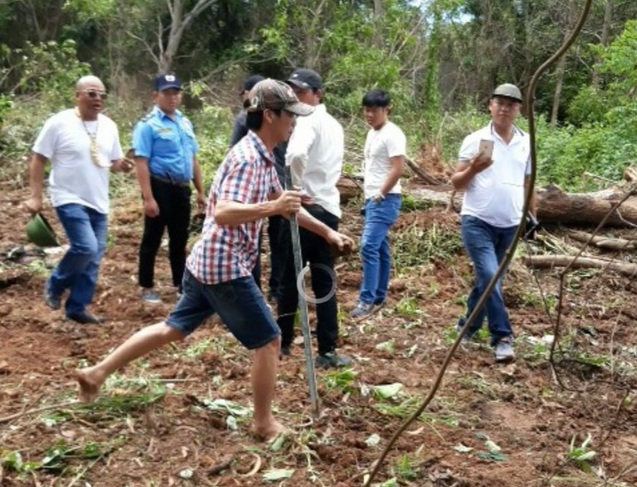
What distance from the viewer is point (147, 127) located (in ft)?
21.2

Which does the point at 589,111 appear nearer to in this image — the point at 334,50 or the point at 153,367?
the point at 334,50

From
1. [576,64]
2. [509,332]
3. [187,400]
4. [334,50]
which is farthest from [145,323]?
[576,64]

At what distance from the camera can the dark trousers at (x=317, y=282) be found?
5102mm

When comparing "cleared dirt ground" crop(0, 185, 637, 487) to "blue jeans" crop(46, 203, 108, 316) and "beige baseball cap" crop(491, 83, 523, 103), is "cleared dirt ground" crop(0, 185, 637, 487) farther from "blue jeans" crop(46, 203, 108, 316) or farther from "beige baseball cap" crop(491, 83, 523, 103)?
"beige baseball cap" crop(491, 83, 523, 103)

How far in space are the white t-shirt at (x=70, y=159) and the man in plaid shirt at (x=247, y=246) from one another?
2.23 metres

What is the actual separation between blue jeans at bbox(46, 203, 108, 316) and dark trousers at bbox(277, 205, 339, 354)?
1.54m

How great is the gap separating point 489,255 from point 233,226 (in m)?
2.43

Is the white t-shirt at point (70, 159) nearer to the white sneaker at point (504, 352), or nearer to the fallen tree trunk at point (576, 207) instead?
the white sneaker at point (504, 352)

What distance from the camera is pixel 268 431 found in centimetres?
391

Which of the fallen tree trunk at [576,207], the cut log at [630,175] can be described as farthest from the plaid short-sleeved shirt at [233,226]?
the cut log at [630,175]

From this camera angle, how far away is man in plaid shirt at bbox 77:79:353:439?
366 cm

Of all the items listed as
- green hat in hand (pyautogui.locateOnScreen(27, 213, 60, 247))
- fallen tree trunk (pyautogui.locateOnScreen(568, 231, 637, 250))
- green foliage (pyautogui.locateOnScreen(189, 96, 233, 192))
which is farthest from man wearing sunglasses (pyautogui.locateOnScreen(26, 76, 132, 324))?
fallen tree trunk (pyautogui.locateOnScreen(568, 231, 637, 250))

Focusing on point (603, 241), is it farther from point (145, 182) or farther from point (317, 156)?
point (145, 182)

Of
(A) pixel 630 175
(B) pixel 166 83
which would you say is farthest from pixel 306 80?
(A) pixel 630 175
